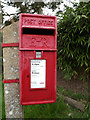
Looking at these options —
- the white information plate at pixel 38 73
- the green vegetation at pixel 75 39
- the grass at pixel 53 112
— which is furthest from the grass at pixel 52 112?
the white information plate at pixel 38 73

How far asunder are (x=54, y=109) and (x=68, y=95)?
682mm

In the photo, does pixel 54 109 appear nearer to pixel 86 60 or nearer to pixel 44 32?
pixel 86 60

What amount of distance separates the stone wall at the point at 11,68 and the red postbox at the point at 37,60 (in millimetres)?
88

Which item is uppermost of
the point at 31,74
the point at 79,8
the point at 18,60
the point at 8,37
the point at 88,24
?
the point at 79,8

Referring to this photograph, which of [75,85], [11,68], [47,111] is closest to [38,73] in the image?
[11,68]

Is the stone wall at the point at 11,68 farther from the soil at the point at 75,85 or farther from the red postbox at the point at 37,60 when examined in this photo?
the soil at the point at 75,85

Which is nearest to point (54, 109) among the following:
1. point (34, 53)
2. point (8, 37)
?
point (34, 53)

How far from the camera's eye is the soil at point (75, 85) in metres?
2.80

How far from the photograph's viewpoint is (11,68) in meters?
1.29

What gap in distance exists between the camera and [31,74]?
126cm

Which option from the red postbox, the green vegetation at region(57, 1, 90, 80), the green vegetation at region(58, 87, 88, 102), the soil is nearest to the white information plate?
the red postbox

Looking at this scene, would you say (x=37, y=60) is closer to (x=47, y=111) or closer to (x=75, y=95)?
(x=47, y=111)

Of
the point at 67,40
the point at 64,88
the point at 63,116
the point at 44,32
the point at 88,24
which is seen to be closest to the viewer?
the point at 44,32

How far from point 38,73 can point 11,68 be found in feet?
0.91
